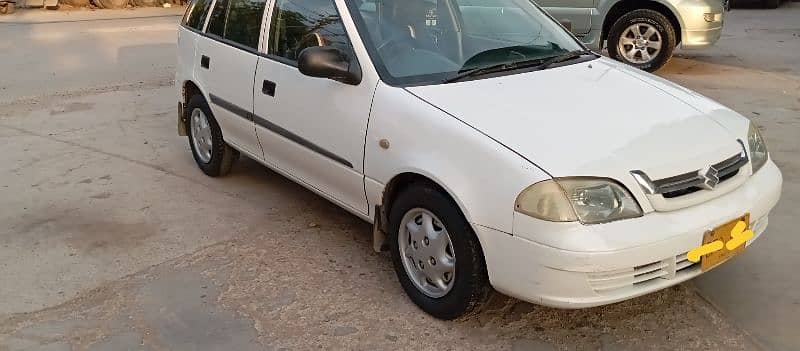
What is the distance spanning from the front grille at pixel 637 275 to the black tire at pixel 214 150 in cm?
312

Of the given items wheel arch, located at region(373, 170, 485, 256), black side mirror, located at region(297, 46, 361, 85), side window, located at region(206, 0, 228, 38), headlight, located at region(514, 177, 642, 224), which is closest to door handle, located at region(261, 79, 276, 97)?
black side mirror, located at region(297, 46, 361, 85)

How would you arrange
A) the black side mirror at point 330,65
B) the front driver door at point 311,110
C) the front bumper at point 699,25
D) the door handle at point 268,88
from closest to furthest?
the black side mirror at point 330,65
the front driver door at point 311,110
the door handle at point 268,88
the front bumper at point 699,25

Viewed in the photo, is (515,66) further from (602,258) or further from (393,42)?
(602,258)

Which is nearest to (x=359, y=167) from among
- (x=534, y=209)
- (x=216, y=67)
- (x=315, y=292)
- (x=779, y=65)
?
(x=315, y=292)

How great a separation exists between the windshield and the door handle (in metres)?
0.73

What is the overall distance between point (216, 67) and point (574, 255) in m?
3.01

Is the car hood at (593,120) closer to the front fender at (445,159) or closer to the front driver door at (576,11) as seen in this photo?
the front fender at (445,159)

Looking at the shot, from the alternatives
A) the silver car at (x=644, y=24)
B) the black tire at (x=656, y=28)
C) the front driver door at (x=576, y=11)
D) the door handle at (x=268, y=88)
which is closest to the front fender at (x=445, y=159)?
the door handle at (x=268, y=88)

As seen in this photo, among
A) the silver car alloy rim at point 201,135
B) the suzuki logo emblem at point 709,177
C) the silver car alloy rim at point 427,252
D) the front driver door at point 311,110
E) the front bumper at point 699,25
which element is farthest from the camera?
the front bumper at point 699,25

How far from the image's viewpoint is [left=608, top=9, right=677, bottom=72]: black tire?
28.8 ft

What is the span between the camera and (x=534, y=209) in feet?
9.25

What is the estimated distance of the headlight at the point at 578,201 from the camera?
2803mm

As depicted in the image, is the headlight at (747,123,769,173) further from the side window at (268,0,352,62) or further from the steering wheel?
the side window at (268,0,352,62)

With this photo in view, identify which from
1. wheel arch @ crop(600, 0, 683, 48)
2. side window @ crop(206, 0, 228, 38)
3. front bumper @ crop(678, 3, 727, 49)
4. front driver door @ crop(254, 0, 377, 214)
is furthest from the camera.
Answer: wheel arch @ crop(600, 0, 683, 48)
